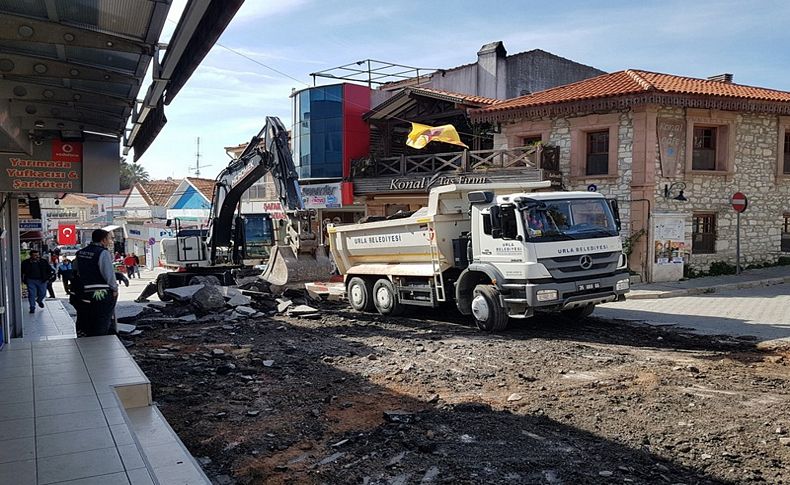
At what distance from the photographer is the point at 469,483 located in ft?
14.6

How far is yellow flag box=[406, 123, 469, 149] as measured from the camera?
2195 cm

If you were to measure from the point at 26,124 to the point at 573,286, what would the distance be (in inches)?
324

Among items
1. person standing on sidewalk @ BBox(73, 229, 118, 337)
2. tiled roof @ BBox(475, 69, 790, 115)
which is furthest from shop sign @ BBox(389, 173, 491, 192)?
person standing on sidewalk @ BBox(73, 229, 118, 337)

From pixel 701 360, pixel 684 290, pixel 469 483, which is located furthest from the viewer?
pixel 684 290

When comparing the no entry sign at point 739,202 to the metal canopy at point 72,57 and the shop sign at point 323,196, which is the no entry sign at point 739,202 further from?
the metal canopy at point 72,57

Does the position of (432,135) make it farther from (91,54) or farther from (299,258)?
(91,54)

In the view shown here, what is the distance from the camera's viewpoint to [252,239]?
19484 millimetres

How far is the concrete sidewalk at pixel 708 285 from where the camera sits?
15.5 m

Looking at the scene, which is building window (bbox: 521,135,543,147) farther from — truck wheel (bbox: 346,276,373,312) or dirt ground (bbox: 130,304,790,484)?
dirt ground (bbox: 130,304,790,484)

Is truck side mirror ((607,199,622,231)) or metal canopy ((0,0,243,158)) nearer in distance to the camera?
metal canopy ((0,0,243,158))

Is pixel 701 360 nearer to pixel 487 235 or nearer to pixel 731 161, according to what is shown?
pixel 487 235

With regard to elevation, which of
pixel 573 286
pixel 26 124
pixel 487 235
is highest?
pixel 26 124

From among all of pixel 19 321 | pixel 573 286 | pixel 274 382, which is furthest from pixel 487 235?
pixel 19 321

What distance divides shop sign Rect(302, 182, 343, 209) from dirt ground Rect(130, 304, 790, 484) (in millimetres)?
15533
